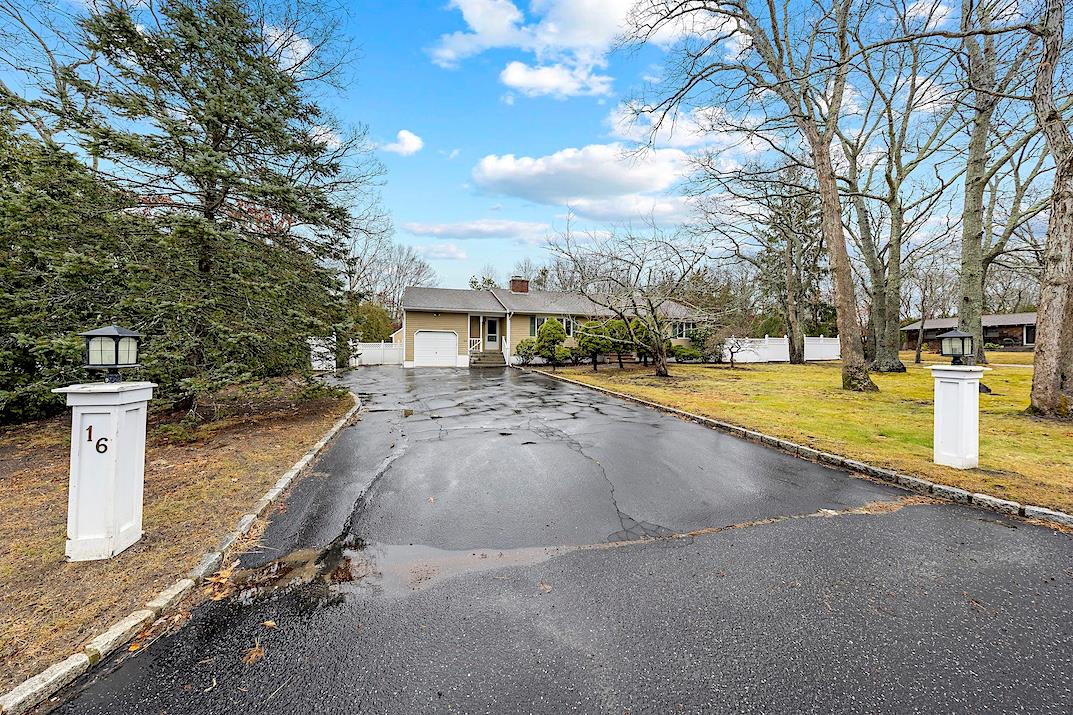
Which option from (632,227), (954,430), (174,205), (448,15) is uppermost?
(448,15)

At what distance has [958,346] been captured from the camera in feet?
16.8

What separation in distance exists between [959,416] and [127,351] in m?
7.97

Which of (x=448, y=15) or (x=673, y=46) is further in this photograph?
(x=673, y=46)

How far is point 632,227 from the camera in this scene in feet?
47.3

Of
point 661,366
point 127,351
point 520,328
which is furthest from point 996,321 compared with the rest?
point 127,351

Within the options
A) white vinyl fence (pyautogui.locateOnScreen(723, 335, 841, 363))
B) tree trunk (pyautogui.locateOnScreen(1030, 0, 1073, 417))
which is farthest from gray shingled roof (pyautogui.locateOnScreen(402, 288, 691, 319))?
tree trunk (pyautogui.locateOnScreen(1030, 0, 1073, 417))

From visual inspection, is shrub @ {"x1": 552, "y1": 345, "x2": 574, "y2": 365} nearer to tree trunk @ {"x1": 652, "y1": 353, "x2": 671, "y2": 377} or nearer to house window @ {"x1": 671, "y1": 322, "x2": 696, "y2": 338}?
tree trunk @ {"x1": 652, "y1": 353, "x2": 671, "y2": 377}

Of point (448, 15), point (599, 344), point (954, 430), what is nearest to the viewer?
point (954, 430)

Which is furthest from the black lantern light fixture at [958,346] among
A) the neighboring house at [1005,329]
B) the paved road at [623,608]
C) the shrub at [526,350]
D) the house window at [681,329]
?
the neighboring house at [1005,329]

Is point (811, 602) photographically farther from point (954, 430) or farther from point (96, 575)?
point (96, 575)

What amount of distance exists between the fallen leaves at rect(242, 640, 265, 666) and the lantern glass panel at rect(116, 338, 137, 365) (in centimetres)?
226

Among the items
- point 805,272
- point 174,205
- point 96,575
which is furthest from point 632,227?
point 805,272

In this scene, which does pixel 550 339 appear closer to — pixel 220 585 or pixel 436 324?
pixel 436 324

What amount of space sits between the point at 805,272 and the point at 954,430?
81.1 ft
